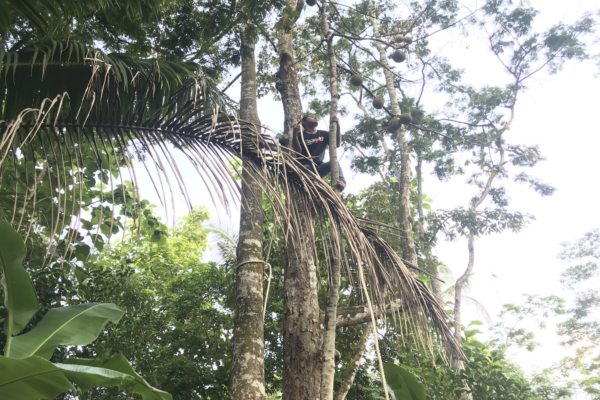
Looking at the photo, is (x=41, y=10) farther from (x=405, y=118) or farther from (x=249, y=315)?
(x=405, y=118)

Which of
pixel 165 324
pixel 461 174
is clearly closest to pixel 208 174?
pixel 165 324

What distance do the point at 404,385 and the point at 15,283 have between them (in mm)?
1564

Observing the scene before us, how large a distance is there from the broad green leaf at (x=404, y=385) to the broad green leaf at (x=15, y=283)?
143 cm

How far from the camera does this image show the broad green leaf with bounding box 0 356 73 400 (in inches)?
51.8

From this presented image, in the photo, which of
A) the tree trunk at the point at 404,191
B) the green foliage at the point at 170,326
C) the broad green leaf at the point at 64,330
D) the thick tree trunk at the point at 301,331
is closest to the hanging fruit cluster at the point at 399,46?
the tree trunk at the point at 404,191

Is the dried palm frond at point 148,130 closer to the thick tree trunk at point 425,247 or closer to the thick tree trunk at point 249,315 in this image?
the thick tree trunk at point 249,315

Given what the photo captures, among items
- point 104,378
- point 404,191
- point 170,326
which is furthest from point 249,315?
point 404,191

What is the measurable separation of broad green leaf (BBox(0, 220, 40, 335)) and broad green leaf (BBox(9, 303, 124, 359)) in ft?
0.22

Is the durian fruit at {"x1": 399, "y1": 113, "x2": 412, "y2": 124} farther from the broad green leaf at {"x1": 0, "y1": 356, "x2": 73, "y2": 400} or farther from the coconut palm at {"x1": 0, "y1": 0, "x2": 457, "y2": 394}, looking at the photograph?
the broad green leaf at {"x1": 0, "y1": 356, "x2": 73, "y2": 400}

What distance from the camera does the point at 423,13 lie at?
30.5 feet

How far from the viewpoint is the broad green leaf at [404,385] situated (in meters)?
2.04

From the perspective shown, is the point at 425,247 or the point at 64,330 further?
the point at 425,247

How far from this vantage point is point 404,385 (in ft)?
6.77

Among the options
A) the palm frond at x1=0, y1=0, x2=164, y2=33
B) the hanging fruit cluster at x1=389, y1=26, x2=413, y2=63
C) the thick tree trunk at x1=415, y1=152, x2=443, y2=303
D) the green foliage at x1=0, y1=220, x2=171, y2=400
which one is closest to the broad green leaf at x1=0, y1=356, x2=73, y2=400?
the green foliage at x1=0, y1=220, x2=171, y2=400
